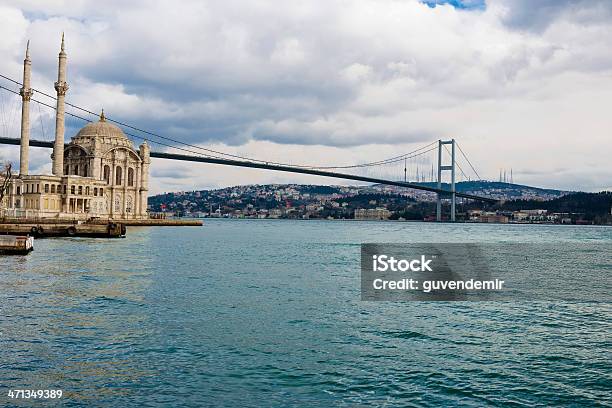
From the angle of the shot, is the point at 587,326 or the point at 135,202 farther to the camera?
the point at 135,202

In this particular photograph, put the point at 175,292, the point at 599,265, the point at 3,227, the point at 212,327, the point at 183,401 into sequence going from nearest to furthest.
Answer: the point at 183,401
the point at 212,327
the point at 175,292
the point at 599,265
the point at 3,227

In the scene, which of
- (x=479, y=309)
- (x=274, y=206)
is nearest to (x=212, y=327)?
(x=479, y=309)

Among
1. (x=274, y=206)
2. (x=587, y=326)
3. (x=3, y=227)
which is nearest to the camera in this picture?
(x=587, y=326)

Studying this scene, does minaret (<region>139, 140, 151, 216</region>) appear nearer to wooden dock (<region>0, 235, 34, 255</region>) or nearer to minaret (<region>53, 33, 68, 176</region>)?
minaret (<region>53, 33, 68, 176</region>)

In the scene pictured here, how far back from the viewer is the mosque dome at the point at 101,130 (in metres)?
72.9

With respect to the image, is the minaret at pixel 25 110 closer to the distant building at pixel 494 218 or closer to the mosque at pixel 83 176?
the mosque at pixel 83 176

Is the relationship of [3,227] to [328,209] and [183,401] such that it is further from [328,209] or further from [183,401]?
[328,209]

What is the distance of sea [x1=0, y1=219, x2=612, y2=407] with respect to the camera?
6668 mm

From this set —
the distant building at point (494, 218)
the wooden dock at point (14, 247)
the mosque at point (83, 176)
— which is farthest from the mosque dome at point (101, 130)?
the distant building at point (494, 218)

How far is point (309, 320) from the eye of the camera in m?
11.0

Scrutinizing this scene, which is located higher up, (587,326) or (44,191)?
(44,191)

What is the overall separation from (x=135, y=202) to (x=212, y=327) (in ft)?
222

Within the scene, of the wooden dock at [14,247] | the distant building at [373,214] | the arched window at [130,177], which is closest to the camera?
the wooden dock at [14,247]

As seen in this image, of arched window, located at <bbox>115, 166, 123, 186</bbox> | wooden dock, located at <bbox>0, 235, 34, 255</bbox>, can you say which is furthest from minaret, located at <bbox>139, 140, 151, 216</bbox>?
wooden dock, located at <bbox>0, 235, 34, 255</bbox>
